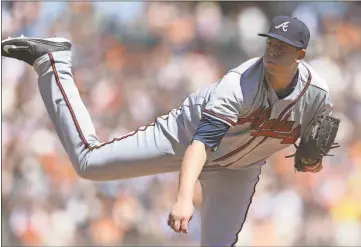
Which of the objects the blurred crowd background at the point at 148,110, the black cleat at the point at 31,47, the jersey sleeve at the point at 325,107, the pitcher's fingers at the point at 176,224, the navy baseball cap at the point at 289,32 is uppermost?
the navy baseball cap at the point at 289,32

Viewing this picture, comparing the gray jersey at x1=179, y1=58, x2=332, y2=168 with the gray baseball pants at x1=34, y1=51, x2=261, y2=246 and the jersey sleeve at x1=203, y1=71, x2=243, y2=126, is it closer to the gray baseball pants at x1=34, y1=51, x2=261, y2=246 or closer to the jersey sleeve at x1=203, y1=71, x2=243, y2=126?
the jersey sleeve at x1=203, y1=71, x2=243, y2=126

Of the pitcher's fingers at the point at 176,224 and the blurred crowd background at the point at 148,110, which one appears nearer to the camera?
the pitcher's fingers at the point at 176,224

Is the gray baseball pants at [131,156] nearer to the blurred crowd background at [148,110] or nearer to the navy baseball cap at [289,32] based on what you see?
the navy baseball cap at [289,32]

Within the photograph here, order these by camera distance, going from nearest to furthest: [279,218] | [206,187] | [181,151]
Result: [181,151] → [206,187] → [279,218]

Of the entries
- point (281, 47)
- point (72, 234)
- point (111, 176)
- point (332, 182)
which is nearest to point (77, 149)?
point (111, 176)

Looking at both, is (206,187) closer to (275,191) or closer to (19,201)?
(275,191)

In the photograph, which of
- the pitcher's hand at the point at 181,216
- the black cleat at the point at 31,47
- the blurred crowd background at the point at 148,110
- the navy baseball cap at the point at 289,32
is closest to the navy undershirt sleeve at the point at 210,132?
the pitcher's hand at the point at 181,216

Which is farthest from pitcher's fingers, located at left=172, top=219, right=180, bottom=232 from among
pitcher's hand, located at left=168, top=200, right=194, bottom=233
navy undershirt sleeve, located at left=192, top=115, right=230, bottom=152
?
navy undershirt sleeve, located at left=192, top=115, right=230, bottom=152
